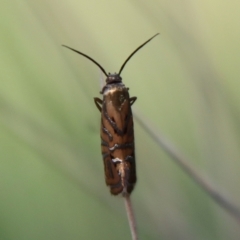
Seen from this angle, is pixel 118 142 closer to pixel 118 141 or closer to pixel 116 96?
pixel 118 141

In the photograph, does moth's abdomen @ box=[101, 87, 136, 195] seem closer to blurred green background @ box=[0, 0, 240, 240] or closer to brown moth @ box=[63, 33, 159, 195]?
brown moth @ box=[63, 33, 159, 195]

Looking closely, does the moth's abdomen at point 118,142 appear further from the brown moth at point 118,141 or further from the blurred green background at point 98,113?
the blurred green background at point 98,113

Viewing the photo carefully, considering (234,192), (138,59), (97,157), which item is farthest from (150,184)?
(138,59)

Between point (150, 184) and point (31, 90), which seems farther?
point (150, 184)

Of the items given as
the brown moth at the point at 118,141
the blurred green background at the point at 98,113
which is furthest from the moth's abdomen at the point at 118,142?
the blurred green background at the point at 98,113

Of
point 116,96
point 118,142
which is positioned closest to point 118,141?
point 118,142

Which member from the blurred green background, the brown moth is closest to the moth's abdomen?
the brown moth

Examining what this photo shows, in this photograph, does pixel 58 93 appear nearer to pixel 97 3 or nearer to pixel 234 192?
pixel 97 3
